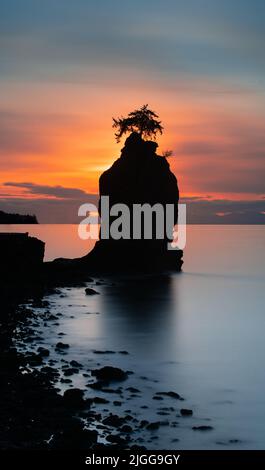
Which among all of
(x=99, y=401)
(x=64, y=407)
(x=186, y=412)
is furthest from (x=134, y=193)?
(x=64, y=407)

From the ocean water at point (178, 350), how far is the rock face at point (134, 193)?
952 centimetres

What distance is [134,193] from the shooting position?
263ft

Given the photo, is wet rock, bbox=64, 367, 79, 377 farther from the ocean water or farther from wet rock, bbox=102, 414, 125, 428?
wet rock, bbox=102, 414, 125, 428

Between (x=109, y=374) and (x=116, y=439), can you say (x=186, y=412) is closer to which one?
(x=116, y=439)

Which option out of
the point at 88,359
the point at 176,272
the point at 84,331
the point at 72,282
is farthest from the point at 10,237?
the point at 176,272

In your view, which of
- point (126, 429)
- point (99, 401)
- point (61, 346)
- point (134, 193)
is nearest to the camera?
point (126, 429)

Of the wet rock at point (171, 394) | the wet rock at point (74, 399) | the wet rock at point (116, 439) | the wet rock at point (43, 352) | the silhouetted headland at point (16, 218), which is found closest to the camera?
the wet rock at point (116, 439)

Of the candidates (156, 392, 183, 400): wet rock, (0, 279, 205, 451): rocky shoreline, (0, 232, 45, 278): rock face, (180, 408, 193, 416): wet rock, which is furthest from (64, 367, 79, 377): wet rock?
(0, 232, 45, 278): rock face

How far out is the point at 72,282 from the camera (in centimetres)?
6750

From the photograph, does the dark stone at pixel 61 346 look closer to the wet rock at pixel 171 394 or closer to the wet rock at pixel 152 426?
the wet rock at pixel 171 394

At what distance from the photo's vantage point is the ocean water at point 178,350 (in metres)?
20.7

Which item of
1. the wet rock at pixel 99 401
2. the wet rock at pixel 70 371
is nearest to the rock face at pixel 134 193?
the wet rock at pixel 70 371

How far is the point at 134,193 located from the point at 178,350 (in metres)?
47.1

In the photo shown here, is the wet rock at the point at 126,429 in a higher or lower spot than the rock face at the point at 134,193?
lower
